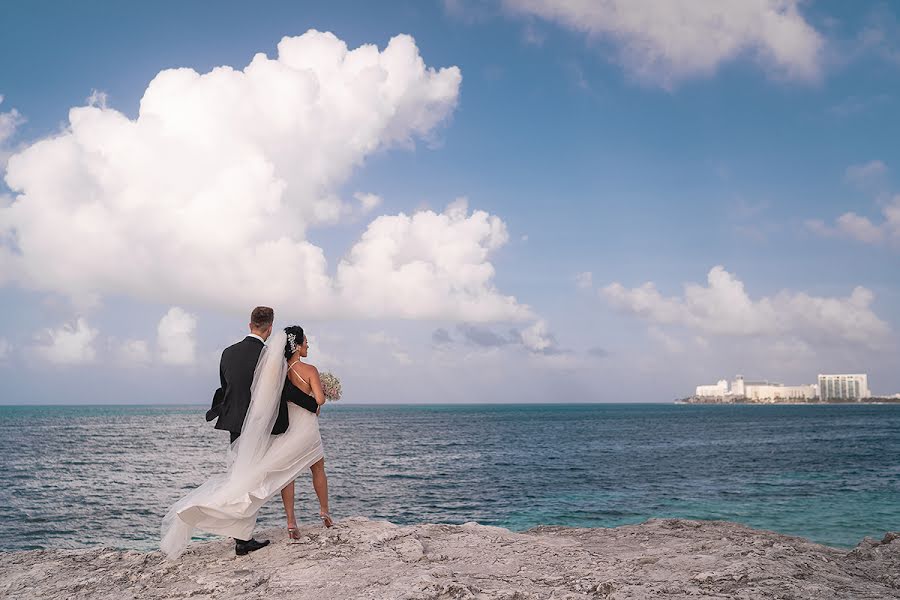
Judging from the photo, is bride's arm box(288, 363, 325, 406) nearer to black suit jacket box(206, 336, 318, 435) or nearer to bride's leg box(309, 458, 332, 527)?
black suit jacket box(206, 336, 318, 435)

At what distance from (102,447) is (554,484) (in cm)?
4304

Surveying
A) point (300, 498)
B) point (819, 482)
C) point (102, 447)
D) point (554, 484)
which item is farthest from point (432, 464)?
point (102, 447)

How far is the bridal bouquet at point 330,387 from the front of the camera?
863 centimetres

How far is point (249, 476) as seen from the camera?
25.6 ft

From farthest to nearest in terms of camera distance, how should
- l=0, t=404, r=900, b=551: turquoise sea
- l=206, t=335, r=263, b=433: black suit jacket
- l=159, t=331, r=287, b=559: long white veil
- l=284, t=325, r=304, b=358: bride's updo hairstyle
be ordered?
1. l=0, t=404, r=900, b=551: turquoise sea
2. l=284, t=325, r=304, b=358: bride's updo hairstyle
3. l=206, t=335, r=263, b=433: black suit jacket
4. l=159, t=331, r=287, b=559: long white veil

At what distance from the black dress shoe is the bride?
15cm

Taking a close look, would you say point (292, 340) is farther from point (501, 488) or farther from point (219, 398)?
point (501, 488)

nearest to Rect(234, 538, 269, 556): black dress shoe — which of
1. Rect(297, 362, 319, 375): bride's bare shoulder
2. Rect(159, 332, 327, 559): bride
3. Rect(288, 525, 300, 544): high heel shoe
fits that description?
Rect(159, 332, 327, 559): bride

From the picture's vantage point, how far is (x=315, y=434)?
8.26 meters

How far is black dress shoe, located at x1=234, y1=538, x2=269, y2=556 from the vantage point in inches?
311

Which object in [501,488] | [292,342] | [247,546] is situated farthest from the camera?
[501,488]

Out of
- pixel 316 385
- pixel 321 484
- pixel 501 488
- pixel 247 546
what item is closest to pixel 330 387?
pixel 316 385

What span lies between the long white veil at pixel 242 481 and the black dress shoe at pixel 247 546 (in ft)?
0.55

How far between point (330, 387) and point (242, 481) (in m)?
1.63
